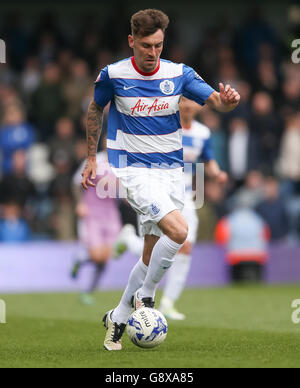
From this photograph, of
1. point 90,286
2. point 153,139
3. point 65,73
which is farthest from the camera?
point 65,73

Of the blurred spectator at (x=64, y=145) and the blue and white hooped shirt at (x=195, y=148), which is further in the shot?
the blurred spectator at (x=64, y=145)

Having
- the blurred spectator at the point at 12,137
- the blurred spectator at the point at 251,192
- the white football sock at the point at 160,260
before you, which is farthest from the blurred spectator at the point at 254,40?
the white football sock at the point at 160,260

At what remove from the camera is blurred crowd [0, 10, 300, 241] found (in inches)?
651

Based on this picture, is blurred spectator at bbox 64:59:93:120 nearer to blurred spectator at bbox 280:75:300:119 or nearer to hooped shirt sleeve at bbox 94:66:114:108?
blurred spectator at bbox 280:75:300:119

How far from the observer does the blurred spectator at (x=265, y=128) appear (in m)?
17.6

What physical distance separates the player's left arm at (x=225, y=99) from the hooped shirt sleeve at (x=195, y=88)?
51 mm

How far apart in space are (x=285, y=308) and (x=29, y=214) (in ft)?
19.6

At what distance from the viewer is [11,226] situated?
52.0ft

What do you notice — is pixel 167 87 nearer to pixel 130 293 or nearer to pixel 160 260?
pixel 160 260

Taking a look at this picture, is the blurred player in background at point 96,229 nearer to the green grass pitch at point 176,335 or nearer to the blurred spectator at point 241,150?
the green grass pitch at point 176,335

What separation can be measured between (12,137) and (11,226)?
5.41ft
